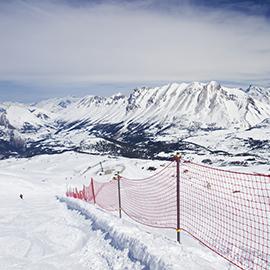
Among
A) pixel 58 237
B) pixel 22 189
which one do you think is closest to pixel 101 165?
pixel 22 189

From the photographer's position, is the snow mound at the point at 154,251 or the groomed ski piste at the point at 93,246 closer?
the snow mound at the point at 154,251

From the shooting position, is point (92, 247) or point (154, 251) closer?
point (154, 251)

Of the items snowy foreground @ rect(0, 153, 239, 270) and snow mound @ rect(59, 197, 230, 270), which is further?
snowy foreground @ rect(0, 153, 239, 270)

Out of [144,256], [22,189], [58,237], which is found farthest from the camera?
[22,189]

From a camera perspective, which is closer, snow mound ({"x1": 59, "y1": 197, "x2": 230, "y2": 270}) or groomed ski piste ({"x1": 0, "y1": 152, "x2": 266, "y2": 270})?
snow mound ({"x1": 59, "y1": 197, "x2": 230, "y2": 270})

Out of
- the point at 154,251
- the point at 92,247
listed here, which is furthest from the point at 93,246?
the point at 154,251

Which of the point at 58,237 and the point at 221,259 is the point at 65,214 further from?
the point at 221,259

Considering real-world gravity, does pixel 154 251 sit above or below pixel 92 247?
above

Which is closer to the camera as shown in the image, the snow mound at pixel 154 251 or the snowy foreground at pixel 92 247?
the snow mound at pixel 154 251

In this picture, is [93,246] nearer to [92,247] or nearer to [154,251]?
[92,247]

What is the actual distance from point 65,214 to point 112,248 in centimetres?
999

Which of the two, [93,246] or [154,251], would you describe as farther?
[93,246]

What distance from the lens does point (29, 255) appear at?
12.7m

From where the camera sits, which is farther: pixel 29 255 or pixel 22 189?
pixel 22 189
